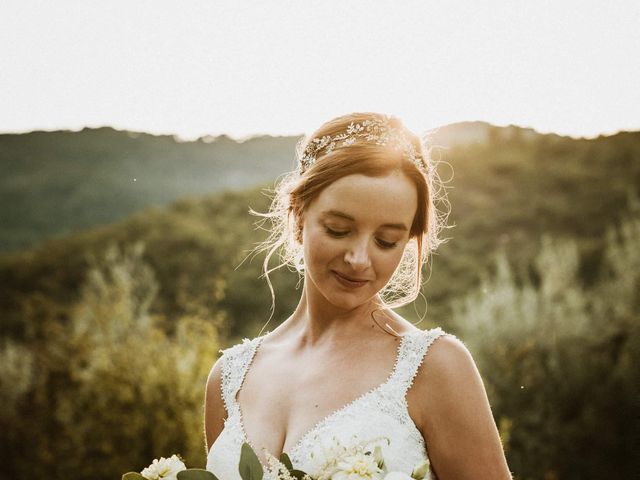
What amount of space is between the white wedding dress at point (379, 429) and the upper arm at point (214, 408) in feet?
0.81

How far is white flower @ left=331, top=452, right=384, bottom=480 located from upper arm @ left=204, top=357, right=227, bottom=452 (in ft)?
3.40

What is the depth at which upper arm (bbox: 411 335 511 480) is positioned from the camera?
76.5 inches

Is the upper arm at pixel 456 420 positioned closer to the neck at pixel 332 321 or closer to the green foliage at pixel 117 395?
the neck at pixel 332 321

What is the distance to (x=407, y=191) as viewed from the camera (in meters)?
2.13

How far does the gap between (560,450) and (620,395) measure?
0.90 metres

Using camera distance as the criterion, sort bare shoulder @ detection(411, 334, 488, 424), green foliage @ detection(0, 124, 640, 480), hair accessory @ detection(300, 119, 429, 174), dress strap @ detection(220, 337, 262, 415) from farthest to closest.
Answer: green foliage @ detection(0, 124, 640, 480) < dress strap @ detection(220, 337, 262, 415) < hair accessory @ detection(300, 119, 429, 174) < bare shoulder @ detection(411, 334, 488, 424)

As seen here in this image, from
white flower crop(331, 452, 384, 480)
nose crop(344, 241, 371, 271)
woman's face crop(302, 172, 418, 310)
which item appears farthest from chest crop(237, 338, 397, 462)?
white flower crop(331, 452, 384, 480)

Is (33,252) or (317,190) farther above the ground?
(317,190)

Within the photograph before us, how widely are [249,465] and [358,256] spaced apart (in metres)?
0.70

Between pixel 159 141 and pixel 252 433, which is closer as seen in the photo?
pixel 252 433

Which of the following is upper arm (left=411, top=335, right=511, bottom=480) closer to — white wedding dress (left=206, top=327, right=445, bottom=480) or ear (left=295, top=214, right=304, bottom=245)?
white wedding dress (left=206, top=327, right=445, bottom=480)

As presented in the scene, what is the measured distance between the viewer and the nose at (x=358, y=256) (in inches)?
80.4

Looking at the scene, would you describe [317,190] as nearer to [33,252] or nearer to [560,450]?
[560,450]

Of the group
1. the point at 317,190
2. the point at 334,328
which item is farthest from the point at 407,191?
the point at 334,328
